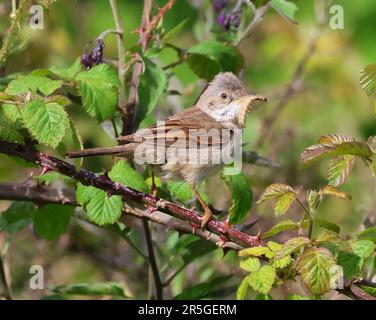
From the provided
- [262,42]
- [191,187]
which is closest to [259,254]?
[191,187]

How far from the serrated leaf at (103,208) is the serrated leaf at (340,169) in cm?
86

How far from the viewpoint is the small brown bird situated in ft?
12.1

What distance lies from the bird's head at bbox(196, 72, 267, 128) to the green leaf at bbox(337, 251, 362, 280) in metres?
1.34

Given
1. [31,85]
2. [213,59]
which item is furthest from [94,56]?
[213,59]

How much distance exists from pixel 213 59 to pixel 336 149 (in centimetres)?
129

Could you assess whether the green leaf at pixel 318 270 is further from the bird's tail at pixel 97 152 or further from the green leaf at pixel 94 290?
the green leaf at pixel 94 290

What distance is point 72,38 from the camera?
633 cm

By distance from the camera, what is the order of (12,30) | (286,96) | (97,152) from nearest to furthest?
1. (12,30)
2. (97,152)
3. (286,96)

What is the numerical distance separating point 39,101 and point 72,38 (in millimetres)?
3365

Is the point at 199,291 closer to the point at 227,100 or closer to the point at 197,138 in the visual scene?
the point at 197,138

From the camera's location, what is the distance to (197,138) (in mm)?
3904

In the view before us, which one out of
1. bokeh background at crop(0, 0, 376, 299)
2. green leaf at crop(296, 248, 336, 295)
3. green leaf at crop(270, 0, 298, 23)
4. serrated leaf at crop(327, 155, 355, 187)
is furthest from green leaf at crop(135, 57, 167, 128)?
green leaf at crop(296, 248, 336, 295)

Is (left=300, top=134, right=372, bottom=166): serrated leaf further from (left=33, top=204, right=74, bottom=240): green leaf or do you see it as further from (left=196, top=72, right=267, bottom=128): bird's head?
(left=33, top=204, right=74, bottom=240): green leaf
